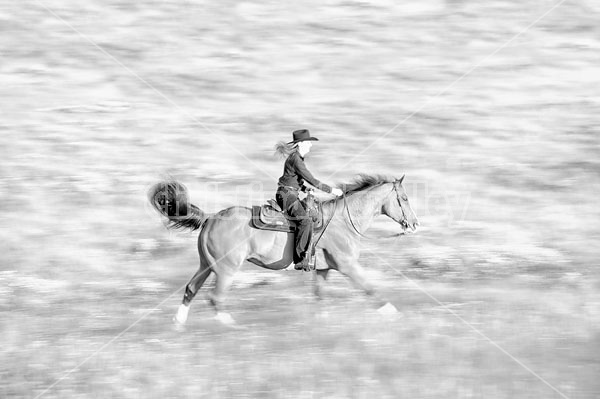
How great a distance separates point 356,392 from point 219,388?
1.58 metres

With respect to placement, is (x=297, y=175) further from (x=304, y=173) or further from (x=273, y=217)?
(x=273, y=217)

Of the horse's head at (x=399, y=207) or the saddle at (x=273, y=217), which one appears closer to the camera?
the saddle at (x=273, y=217)

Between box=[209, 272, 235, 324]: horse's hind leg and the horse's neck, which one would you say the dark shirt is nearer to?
the horse's neck

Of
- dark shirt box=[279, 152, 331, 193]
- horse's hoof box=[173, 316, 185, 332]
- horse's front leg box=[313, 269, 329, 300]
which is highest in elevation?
dark shirt box=[279, 152, 331, 193]

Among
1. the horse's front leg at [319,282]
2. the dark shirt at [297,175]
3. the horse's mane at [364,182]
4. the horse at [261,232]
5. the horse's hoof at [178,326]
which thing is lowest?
the horse's hoof at [178,326]

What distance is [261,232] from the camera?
10648 millimetres

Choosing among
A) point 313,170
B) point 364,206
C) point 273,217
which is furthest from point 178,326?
point 313,170

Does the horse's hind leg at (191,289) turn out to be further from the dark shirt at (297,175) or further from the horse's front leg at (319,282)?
the horse's front leg at (319,282)

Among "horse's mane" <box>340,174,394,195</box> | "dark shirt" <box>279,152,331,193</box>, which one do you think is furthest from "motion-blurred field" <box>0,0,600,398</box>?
"dark shirt" <box>279,152,331,193</box>

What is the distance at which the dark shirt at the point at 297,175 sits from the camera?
10.4m

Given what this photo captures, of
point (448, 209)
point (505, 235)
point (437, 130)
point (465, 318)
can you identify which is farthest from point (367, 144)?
point (465, 318)

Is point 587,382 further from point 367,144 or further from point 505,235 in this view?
point 367,144

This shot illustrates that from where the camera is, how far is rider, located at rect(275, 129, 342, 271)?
10.4 m

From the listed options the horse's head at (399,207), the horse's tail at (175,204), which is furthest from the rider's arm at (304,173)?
the horse's tail at (175,204)
